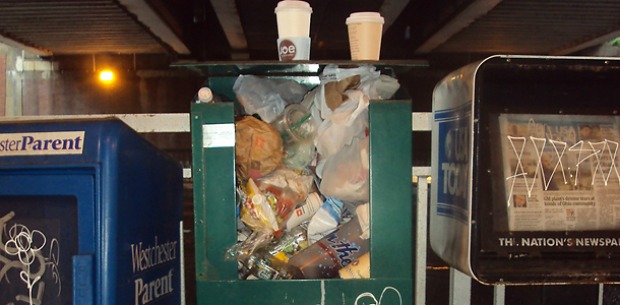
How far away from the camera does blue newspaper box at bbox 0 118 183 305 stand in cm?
154

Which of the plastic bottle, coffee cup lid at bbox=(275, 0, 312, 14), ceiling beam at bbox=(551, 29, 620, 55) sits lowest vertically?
the plastic bottle

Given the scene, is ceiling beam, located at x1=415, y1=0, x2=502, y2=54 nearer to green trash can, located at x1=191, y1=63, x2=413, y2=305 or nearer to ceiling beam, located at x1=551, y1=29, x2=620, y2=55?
ceiling beam, located at x1=551, y1=29, x2=620, y2=55

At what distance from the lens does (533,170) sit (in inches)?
79.9

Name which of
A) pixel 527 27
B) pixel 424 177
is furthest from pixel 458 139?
pixel 527 27

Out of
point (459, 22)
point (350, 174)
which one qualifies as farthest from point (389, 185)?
point (459, 22)

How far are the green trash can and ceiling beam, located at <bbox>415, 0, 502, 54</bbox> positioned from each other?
4.44 m

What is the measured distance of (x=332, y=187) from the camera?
2.03m

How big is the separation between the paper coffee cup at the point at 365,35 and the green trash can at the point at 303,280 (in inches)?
7.4

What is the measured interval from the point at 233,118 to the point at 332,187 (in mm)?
406

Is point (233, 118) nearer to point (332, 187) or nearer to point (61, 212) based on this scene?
point (332, 187)

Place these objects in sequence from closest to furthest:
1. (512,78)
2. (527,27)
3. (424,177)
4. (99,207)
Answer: (99,207), (512,78), (424,177), (527,27)

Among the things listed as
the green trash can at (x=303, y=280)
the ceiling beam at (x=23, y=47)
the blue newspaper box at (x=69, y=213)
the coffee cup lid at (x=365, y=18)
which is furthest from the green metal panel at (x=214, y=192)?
the ceiling beam at (x=23, y=47)

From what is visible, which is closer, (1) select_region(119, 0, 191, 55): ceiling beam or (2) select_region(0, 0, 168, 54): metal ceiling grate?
(1) select_region(119, 0, 191, 55): ceiling beam

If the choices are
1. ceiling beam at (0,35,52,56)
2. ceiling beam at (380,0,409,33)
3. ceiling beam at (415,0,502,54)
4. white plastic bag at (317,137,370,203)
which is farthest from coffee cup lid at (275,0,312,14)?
ceiling beam at (0,35,52,56)
